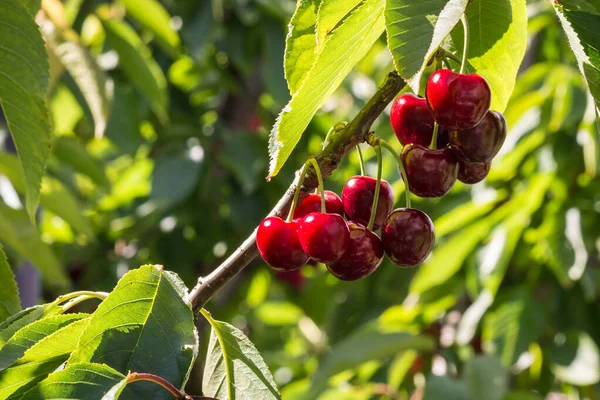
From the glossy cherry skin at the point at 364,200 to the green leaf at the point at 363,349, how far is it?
1.14m

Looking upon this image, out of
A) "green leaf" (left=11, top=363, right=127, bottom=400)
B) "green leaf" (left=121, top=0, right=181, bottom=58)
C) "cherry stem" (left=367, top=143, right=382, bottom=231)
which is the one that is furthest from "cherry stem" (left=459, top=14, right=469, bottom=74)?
"green leaf" (left=121, top=0, right=181, bottom=58)

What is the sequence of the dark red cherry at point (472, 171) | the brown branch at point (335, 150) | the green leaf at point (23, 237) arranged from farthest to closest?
1. the green leaf at point (23, 237)
2. the dark red cherry at point (472, 171)
3. the brown branch at point (335, 150)

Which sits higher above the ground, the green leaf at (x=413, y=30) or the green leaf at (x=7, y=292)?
the green leaf at (x=413, y=30)

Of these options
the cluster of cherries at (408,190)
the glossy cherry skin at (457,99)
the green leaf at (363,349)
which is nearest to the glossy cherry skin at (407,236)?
the cluster of cherries at (408,190)

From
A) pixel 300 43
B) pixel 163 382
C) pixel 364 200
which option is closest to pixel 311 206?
pixel 364 200

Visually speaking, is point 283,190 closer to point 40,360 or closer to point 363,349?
point 363,349

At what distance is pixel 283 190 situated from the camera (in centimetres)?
274

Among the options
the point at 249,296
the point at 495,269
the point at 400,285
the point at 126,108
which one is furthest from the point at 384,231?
the point at 249,296

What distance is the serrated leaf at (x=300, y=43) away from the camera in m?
0.88

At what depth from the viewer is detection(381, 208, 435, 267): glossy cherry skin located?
0.90 m

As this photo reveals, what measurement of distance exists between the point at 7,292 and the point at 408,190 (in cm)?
48

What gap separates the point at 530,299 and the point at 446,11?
5.99ft

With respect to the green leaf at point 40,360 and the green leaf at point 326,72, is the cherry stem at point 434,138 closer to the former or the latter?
the green leaf at point 326,72

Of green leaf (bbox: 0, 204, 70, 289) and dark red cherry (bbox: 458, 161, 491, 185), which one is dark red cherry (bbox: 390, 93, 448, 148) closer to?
dark red cherry (bbox: 458, 161, 491, 185)
